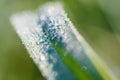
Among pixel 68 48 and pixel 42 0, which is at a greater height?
pixel 42 0

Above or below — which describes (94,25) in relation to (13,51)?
above

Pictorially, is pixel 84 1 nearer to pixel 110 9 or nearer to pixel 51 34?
pixel 110 9

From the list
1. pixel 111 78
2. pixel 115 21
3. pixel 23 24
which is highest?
pixel 115 21

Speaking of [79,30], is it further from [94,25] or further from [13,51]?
[13,51]

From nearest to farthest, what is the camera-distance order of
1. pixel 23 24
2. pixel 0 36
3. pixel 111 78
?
pixel 111 78 < pixel 23 24 < pixel 0 36

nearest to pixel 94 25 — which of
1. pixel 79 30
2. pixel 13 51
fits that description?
pixel 79 30

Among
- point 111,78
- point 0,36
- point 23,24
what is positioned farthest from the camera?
point 0,36

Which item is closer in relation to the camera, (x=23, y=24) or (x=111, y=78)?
(x=111, y=78)

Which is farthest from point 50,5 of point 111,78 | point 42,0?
point 111,78
